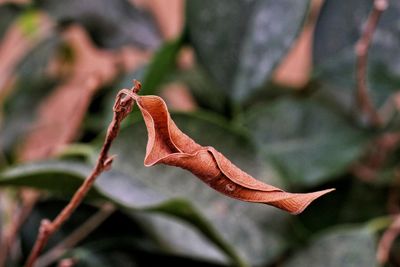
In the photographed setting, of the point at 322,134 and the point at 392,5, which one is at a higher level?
the point at 392,5

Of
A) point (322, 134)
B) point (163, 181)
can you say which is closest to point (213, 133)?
point (163, 181)

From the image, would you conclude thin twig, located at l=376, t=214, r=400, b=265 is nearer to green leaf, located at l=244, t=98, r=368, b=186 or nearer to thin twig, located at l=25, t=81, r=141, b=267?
green leaf, located at l=244, t=98, r=368, b=186

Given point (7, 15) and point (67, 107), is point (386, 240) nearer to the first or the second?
point (7, 15)

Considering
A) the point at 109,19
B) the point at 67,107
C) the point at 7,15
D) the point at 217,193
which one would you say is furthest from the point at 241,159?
the point at 67,107

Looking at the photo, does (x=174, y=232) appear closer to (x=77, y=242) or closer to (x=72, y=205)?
(x=77, y=242)

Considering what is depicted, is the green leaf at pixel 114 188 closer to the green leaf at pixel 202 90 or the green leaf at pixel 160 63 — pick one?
the green leaf at pixel 160 63

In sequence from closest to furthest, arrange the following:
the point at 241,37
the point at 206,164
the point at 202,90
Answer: the point at 206,164 < the point at 241,37 < the point at 202,90
